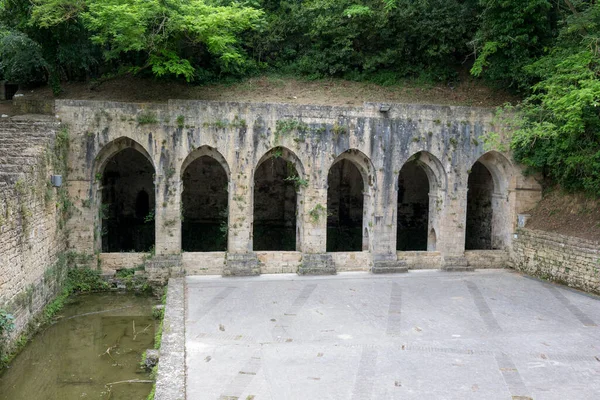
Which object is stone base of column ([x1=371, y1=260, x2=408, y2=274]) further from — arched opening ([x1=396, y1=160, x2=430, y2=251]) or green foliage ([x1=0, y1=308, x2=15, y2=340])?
green foliage ([x1=0, y1=308, x2=15, y2=340])

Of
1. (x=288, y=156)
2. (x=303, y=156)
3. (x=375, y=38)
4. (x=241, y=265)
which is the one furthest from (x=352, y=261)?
(x=375, y=38)

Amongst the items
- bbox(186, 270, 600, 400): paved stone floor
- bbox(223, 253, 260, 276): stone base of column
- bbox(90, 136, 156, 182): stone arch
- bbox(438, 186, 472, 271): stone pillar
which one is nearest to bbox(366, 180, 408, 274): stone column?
bbox(186, 270, 600, 400): paved stone floor

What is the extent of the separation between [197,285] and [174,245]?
1698 mm

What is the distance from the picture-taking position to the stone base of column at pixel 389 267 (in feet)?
54.6

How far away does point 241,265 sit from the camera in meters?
16.1

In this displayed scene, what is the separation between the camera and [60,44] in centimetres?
1877

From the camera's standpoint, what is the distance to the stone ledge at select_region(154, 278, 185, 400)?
843 cm

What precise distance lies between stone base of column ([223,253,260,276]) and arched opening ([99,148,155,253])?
247 inches

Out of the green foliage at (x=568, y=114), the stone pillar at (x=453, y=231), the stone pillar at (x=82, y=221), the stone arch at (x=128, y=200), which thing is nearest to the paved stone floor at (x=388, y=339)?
the stone pillar at (x=453, y=231)

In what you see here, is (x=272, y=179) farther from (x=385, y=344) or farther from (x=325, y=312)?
(x=385, y=344)

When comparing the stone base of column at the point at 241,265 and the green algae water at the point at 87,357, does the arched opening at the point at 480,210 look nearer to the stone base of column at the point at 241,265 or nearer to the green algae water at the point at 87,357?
the stone base of column at the point at 241,265

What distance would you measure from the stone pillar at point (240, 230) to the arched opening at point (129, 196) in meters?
6.26

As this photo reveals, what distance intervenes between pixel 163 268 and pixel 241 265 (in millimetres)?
2289

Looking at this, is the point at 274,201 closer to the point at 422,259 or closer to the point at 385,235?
the point at 385,235
